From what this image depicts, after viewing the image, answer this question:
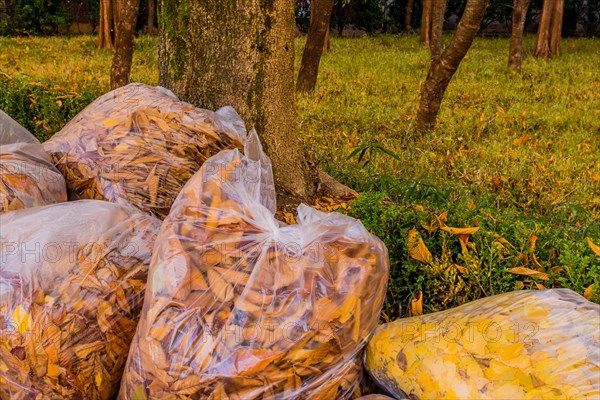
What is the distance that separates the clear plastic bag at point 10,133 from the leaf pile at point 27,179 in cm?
26

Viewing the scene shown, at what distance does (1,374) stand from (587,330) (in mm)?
1763

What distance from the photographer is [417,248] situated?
8.13 ft

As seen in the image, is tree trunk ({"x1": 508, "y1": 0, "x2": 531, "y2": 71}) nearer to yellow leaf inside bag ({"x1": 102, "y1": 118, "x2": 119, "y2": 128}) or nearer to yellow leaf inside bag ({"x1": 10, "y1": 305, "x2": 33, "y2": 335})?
yellow leaf inside bag ({"x1": 102, "y1": 118, "x2": 119, "y2": 128})

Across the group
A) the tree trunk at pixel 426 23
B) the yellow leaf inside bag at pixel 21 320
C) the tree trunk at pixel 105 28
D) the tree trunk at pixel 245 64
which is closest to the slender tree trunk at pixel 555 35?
the tree trunk at pixel 426 23

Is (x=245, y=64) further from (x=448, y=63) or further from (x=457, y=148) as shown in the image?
(x=448, y=63)

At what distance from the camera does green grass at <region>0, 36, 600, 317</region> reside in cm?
248

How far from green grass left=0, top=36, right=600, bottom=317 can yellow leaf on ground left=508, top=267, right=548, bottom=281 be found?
5 cm

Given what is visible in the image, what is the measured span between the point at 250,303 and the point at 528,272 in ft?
3.34

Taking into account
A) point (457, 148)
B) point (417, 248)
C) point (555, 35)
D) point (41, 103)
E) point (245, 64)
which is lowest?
point (457, 148)

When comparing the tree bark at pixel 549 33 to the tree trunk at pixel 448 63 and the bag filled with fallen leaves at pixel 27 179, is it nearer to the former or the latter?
the tree trunk at pixel 448 63

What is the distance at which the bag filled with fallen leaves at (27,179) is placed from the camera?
254 cm

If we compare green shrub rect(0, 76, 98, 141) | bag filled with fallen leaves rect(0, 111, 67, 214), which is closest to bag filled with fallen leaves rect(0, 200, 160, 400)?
bag filled with fallen leaves rect(0, 111, 67, 214)

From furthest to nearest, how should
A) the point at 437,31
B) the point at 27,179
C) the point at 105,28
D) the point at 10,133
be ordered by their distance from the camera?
1. the point at 105,28
2. the point at 437,31
3. the point at 10,133
4. the point at 27,179

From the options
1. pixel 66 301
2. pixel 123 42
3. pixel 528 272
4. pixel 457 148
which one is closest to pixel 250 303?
pixel 66 301
